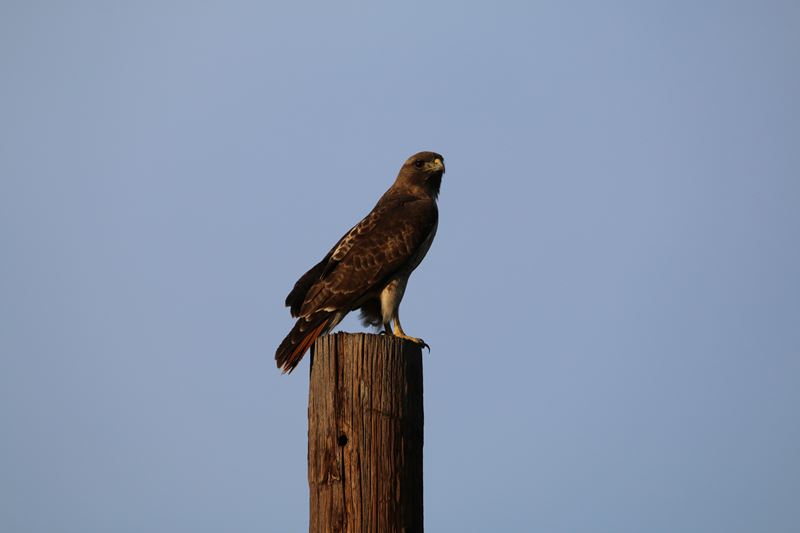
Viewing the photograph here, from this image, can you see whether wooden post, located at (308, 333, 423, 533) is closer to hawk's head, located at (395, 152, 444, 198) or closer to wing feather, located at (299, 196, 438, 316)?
wing feather, located at (299, 196, 438, 316)

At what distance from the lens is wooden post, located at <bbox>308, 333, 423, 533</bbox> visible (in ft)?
13.1

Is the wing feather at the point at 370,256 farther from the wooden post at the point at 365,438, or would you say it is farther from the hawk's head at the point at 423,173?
the wooden post at the point at 365,438

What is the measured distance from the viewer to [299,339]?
6.88 meters

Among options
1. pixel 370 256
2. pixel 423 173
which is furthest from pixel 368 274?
pixel 423 173

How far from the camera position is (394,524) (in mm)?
3975

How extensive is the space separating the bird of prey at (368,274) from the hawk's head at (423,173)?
552mm

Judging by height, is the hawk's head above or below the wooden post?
above

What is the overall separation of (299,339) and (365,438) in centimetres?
289

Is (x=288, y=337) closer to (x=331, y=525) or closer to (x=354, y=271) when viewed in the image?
(x=354, y=271)

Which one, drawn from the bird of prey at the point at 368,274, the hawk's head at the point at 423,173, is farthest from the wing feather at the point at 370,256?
the hawk's head at the point at 423,173

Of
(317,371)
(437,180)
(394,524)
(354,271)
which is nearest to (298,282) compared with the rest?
(354,271)

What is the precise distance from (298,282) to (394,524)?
3.85 meters

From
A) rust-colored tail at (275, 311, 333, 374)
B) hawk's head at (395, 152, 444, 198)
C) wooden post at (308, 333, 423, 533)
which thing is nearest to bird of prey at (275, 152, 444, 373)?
rust-colored tail at (275, 311, 333, 374)

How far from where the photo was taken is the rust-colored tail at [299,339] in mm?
6621
